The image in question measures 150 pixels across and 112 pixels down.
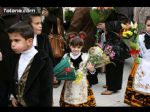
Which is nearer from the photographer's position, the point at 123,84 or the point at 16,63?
the point at 16,63

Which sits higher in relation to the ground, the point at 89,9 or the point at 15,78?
the point at 89,9

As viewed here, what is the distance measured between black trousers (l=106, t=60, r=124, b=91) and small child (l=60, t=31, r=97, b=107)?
3.42 feet

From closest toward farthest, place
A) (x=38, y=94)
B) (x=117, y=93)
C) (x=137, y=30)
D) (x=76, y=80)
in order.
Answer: (x=38, y=94) < (x=76, y=80) < (x=137, y=30) < (x=117, y=93)

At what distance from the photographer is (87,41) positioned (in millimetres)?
7543

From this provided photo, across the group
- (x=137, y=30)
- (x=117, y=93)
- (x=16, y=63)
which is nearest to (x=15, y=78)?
(x=16, y=63)

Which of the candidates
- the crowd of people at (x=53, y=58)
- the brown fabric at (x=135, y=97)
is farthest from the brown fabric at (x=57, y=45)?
the brown fabric at (x=135, y=97)

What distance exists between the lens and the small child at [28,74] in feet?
12.5

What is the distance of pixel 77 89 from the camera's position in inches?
216

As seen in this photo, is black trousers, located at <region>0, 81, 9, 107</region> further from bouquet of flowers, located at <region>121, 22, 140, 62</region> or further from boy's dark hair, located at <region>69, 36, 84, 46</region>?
bouquet of flowers, located at <region>121, 22, 140, 62</region>

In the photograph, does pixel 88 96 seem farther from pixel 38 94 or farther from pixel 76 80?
pixel 38 94

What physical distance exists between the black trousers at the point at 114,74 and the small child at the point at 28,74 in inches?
110

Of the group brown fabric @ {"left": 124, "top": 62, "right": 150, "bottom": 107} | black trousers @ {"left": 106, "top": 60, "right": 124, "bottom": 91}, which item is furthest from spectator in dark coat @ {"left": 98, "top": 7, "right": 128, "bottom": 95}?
brown fabric @ {"left": 124, "top": 62, "right": 150, "bottom": 107}

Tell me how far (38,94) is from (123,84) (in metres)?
3.81
